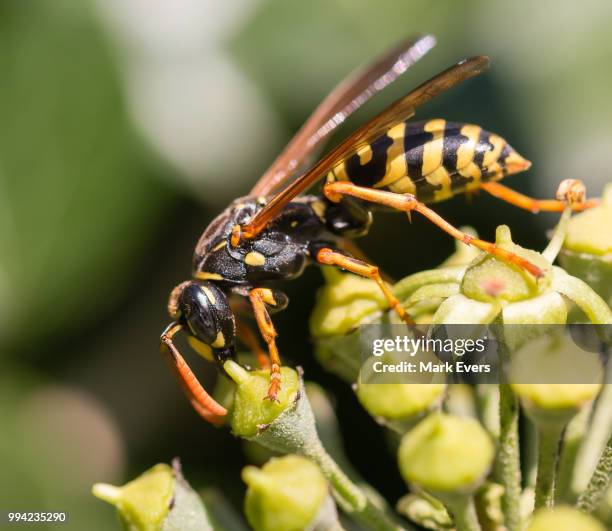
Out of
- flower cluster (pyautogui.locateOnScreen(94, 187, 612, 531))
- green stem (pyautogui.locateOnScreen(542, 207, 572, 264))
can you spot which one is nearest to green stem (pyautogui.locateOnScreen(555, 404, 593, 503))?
flower cluster (pyautogui.locateOnScreen(94, 187, 612, 531))

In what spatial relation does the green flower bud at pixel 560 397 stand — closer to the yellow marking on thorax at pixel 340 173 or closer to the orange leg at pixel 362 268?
the orange leg at pixel 362 268

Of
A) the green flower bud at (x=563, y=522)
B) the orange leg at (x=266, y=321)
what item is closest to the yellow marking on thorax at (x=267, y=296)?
the orange leg at (x=266, y=321)

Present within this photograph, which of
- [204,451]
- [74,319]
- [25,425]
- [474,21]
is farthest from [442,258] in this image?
[25,425]

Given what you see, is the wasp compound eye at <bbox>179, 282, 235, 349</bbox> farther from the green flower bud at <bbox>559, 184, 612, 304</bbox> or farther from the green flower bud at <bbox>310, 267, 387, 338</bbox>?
the green flower bud at <bbox>559, 184, 612, 304</bbox>

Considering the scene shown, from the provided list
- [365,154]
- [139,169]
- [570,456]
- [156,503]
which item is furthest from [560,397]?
[139,169]

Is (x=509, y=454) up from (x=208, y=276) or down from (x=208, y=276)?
down

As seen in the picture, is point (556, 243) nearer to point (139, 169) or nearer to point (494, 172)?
point (494, 172)
